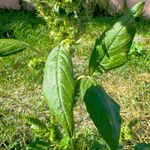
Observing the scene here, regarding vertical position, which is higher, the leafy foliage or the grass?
the leafy foliage

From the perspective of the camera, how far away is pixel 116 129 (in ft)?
3.54

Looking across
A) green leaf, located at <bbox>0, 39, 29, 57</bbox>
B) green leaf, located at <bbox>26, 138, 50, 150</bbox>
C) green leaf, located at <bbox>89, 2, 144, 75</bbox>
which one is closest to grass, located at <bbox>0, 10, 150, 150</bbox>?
green leaf, located at <bbox>26, 138, 50, 150</bbox>

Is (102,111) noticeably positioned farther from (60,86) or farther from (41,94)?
(41,94)

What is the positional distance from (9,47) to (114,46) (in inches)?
12.2

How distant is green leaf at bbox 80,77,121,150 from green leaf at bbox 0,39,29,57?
220 millimetres

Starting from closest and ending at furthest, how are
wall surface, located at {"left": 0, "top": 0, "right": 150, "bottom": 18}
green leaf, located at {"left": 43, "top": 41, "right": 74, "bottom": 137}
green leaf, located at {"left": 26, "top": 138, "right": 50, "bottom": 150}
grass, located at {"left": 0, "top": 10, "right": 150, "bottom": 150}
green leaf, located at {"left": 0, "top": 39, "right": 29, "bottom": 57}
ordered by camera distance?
green leaf, located at {"left": 43, "top": 41, "right": 74, "bottom": 137}
green leaf, located at {"left": 0, "top": 39, "right": 29, "bottom": 57}
green leaf, located at {"left": 26, "top": 138, "right": 50, "bottom": 150}
grass, located at {"left": 0, "top": 10, "right": 150, "bottom": 150}
wall surface, located at {"left": 0, "top": 0, "right": 150, "bottom": 18}

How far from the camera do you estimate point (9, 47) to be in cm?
126

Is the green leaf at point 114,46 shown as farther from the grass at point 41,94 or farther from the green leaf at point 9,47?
the grass at point 41,94

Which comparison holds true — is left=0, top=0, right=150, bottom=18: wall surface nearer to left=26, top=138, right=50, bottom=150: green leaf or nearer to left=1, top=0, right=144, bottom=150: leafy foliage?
left=26, top=138, right=50, bottom=150: green leaf

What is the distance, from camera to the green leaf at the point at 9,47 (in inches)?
49.5

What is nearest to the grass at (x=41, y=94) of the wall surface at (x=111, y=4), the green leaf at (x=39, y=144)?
the green leaf at (x=39, y=144)

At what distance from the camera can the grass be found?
279 centimetres

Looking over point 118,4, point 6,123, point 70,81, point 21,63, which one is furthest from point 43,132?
point 118,4

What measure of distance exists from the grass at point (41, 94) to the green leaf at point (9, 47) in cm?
68
